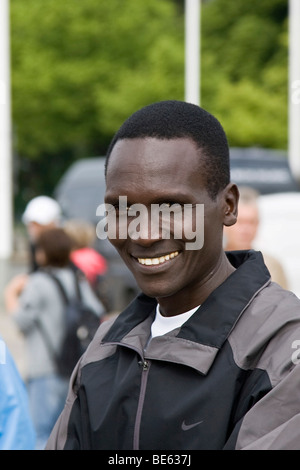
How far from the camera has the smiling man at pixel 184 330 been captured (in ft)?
5.52

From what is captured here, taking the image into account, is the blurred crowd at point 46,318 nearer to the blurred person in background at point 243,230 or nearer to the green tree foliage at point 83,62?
the blurred person in background at point 243,230

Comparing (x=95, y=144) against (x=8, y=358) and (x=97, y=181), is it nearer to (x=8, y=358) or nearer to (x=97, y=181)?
(x=97, y=181)

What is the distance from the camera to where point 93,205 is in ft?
40.0

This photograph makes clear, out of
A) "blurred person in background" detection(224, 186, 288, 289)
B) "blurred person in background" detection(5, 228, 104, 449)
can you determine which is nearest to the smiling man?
"blurred person in background" detection(224, 186, 288, 289)

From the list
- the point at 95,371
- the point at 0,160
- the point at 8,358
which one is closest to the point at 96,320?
the point at 8,358

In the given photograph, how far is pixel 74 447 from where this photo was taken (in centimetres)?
187

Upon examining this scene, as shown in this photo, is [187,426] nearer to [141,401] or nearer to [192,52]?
[141,401]

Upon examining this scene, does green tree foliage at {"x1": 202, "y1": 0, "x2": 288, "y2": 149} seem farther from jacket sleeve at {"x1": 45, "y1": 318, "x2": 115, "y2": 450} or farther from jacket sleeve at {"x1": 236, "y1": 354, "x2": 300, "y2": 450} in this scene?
jacket sleeve at {"x1": 236, "y1": 354, "x2": 300, "y2": 450}

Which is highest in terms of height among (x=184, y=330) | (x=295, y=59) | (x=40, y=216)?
(x=184, y=330)

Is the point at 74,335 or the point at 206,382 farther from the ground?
the point at 206,382

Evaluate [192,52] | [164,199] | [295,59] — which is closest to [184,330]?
[164,199]

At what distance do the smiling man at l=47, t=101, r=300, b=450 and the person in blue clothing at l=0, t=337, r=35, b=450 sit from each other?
581 mm

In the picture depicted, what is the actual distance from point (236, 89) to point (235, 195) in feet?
69.4

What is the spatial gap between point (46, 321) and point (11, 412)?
293cm
